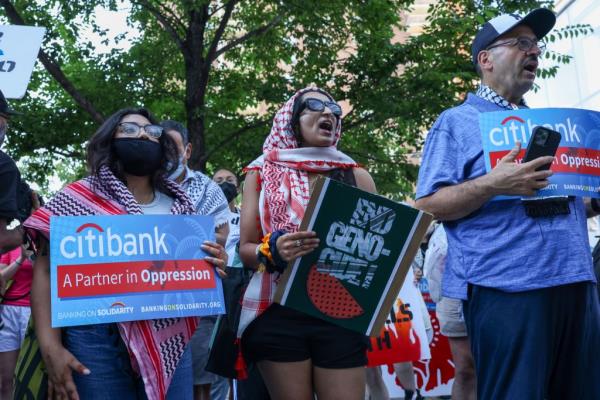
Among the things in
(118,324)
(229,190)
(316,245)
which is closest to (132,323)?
(118,324)

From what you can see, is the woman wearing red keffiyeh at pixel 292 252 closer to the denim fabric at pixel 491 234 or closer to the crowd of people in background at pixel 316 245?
the crowd of people in background at pixel 316 245

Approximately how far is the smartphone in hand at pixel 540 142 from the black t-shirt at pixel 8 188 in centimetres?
236

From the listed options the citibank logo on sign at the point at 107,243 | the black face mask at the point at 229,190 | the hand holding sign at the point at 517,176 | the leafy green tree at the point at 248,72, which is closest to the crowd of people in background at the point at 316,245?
the hand holding sign at the point at 517,176

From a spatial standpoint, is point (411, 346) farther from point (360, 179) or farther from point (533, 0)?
point (533, 0)

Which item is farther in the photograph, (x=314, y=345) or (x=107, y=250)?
(x=314, y=345)

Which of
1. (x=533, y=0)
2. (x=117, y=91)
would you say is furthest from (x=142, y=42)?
(x=533, y=0)

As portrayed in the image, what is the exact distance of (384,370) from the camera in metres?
8.51

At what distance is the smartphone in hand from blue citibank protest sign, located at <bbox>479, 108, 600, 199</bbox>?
5 centimetres

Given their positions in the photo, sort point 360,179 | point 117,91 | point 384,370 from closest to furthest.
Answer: point 360,179, point 384,370, point 117,91

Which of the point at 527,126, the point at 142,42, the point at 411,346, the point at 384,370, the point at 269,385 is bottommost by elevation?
the point at 384,370

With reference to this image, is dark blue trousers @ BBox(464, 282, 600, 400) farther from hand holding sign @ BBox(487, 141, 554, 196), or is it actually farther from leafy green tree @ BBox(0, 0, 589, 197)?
leafy green tree @ BBox(0, 0, 589, 197)

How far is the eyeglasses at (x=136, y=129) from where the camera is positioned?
327cm

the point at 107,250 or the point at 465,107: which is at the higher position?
the point at 465,107

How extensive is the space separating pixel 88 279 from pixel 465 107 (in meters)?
1.74
